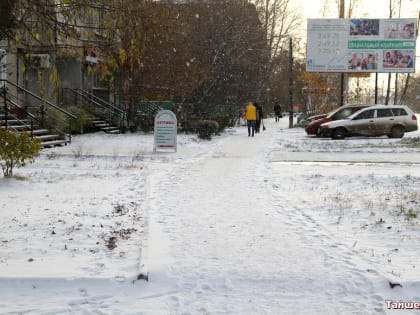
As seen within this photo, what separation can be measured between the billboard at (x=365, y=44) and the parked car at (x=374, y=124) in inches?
321

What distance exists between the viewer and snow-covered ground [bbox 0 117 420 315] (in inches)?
192

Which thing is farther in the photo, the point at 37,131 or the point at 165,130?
the point at 37,131

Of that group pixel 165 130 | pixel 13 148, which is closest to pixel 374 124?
pixel 165 130

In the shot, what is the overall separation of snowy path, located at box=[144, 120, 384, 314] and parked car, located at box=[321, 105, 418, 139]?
51.5 ft

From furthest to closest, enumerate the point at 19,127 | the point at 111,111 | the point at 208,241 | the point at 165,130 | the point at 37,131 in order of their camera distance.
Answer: the point at 111,111, the point at 37,131, the point at 19,127, the point at 165,130, the point at 208,241

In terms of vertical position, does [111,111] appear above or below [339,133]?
above

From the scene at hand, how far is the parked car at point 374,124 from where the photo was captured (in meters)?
24.8

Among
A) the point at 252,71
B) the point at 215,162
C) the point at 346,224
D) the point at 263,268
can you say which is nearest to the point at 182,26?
the point at 252,71

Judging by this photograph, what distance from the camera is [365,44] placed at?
32.5m

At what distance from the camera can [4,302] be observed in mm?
4762

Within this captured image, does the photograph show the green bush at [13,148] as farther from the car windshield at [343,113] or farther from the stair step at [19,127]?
the car windshield at [343,113]

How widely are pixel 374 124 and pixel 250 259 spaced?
20.3 m

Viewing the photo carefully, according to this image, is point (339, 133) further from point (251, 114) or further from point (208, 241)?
point (208, 241)

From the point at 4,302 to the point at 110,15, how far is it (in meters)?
3.37
